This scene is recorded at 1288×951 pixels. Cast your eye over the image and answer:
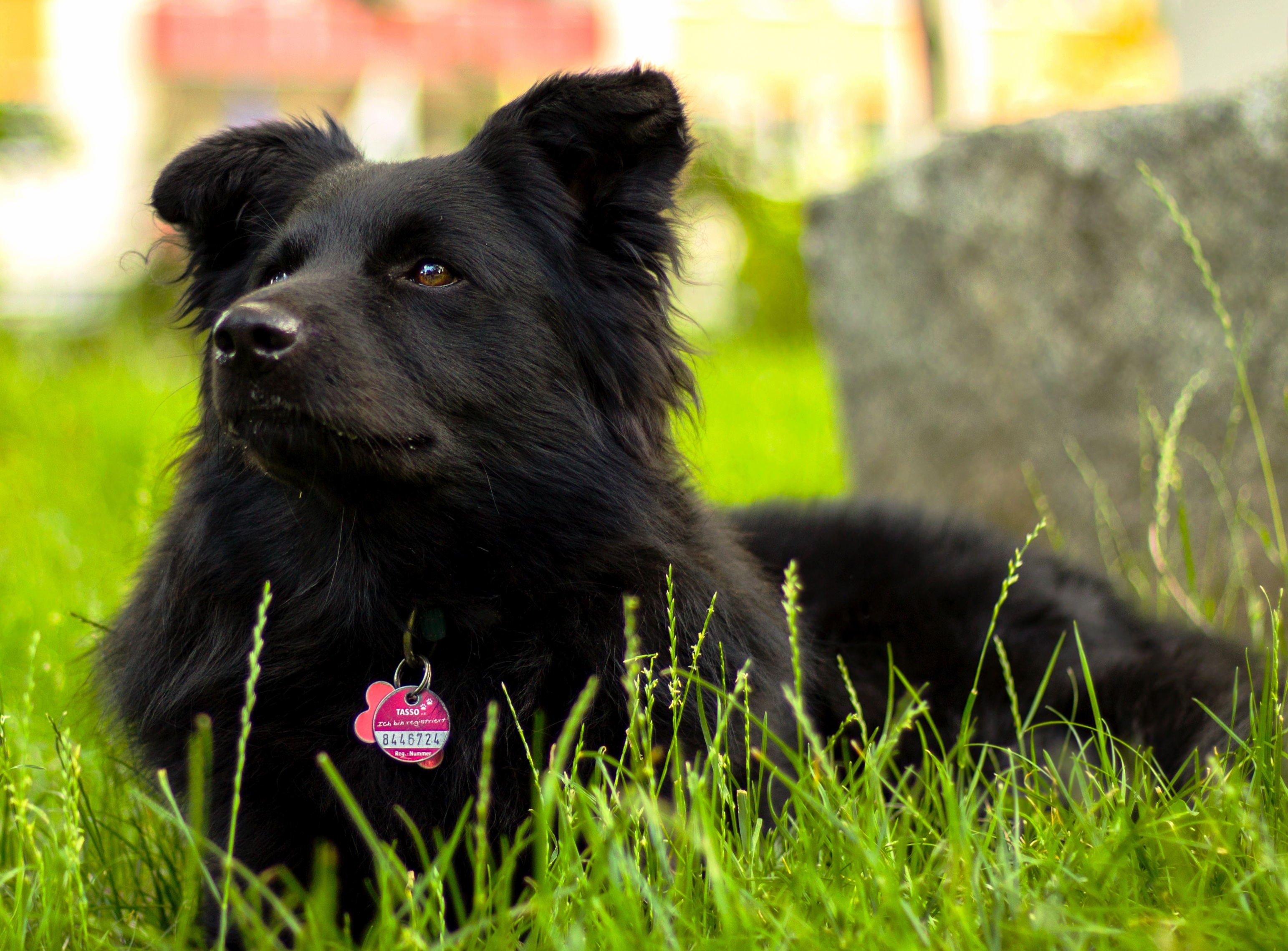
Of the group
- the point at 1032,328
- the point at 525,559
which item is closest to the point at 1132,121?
the point at 1032,328

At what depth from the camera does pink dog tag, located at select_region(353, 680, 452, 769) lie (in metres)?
2.00

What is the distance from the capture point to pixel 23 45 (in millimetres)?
18031

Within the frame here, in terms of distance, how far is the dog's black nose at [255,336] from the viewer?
184 cm

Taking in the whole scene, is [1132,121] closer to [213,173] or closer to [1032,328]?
[1032,328]

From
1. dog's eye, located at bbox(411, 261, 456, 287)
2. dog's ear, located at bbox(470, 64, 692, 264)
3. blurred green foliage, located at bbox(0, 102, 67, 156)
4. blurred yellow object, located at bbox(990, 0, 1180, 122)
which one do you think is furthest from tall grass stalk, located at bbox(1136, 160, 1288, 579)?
blurred yellow object, located at bbox(990, 0, 1180, 122)

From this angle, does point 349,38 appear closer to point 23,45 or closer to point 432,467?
point 23,45

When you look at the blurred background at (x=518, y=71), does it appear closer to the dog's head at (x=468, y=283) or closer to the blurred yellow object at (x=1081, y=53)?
the blurred yellow object at (x=1081, y=53)

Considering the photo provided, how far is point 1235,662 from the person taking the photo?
2791mm

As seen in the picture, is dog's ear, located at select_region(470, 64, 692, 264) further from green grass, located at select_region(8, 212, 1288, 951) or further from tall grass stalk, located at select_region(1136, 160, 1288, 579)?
tall grass stalk, located at select_region(1136, 160, 1288, 579)

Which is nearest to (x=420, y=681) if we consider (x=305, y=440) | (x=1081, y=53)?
(x=305, y=440)

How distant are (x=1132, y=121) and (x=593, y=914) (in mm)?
3360

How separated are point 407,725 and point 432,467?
1.63ft

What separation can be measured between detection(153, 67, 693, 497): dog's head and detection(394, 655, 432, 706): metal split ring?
36 centimetres

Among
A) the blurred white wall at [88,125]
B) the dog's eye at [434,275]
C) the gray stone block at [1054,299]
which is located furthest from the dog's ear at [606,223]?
the blurred white wall at [88,125]
